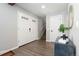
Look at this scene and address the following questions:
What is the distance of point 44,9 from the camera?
3.70 feet

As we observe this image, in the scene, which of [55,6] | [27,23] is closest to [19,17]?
[27,23]

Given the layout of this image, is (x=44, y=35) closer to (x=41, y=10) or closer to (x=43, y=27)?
(x=43, y=27)

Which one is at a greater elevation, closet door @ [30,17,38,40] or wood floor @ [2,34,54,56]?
closet door @ [30,17,38,40]

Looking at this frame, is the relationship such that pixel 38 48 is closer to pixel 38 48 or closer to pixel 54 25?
pixel 38 48

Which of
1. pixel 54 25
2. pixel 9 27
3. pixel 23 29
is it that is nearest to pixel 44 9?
pixel 54 25

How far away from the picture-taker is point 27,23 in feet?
→ 3.88

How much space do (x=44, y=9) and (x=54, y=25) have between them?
0.85 ft

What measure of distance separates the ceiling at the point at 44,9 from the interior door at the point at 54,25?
0.08 metres

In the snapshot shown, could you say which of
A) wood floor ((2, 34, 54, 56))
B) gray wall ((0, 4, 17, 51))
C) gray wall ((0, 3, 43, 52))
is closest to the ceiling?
gray wall ((0, 3, 43, 52))

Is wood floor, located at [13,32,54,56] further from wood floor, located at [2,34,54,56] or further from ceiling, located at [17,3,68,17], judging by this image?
ceiling, located at [17,3,68,17]

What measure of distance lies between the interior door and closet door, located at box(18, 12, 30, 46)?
338 millimetres

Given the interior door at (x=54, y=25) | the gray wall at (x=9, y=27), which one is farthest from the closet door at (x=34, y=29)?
the interior door at (x=54, y=25)

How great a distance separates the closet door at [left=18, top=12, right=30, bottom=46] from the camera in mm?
1135

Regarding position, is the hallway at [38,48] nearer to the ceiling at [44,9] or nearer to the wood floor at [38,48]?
the wood floor at [38,48]
